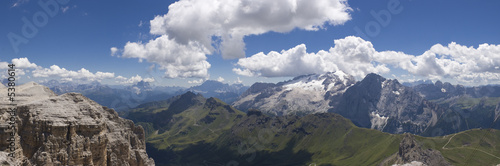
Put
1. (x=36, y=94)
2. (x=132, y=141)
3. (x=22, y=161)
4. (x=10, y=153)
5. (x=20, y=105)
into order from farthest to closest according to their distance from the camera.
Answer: (x=132, y=141) → (x=36, y=94) → (x=20, y=105) → (x=22, y=161) → (x=10, y=153)

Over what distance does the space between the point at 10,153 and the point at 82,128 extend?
37.5 feet

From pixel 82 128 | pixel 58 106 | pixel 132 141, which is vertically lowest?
pixel 132 141

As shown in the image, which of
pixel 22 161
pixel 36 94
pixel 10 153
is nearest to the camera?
pixel 10 153

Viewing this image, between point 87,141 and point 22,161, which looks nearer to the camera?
point 22,161

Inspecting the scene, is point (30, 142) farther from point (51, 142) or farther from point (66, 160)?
point (66, 160)

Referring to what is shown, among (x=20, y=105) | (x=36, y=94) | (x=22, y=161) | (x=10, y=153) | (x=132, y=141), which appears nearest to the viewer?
(x=10, y=153)

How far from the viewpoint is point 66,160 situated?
165 ft

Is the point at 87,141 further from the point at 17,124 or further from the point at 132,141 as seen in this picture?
the point at 132,141

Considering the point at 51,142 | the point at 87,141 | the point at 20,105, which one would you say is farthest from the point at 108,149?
the point at 20,105

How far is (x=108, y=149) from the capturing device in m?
63.3

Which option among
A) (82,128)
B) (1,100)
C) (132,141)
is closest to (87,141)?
(82,128)

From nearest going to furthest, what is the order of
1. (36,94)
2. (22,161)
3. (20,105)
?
(22,161), (20,105), (36,94)

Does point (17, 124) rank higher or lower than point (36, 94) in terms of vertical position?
lower

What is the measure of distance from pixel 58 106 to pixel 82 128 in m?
6.59
